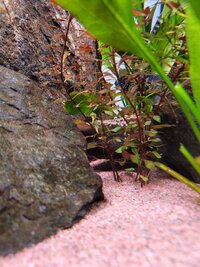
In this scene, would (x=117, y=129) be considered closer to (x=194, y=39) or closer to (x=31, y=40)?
(x=194, y=39)

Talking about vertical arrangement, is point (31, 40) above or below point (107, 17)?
above

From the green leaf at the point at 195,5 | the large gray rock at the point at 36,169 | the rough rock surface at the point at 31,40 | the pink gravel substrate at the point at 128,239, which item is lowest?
the pink gravel substrate at the point at 128,239

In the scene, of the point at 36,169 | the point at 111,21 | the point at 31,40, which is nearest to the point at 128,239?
the point at 36,169

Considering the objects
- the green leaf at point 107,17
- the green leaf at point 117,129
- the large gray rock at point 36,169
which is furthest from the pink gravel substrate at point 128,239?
the green leaf at point 107,17

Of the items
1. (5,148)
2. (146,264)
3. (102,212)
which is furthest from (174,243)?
(5,148)

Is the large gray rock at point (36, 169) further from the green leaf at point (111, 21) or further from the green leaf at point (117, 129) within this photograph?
the green leaf at point (111, 21)

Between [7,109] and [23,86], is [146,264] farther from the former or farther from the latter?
[23,86]

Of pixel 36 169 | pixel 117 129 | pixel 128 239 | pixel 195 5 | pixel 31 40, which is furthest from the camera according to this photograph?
pixel 31 40
